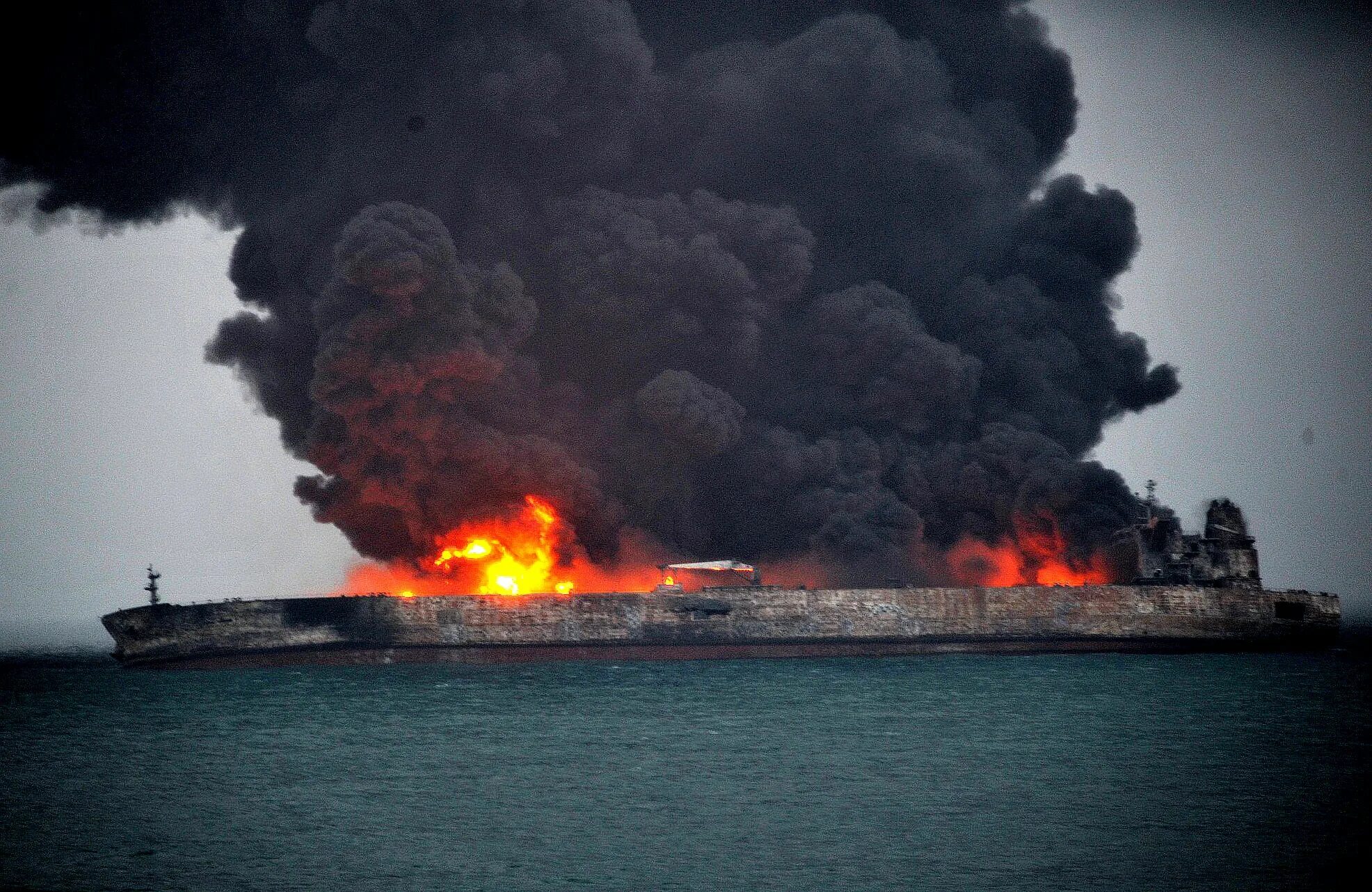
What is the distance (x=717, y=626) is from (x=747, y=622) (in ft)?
4.88

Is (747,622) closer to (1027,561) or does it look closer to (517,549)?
(517,549)

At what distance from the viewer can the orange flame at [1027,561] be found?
3408 inches

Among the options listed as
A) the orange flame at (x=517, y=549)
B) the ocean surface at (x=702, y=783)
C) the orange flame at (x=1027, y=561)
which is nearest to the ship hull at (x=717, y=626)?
the ocean surface at (x=702, y=783)

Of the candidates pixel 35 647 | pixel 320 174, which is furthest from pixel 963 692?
pixel 35 647

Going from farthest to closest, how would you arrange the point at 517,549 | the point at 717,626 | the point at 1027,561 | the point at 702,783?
the point at 1027,561
the point at 517,549
the point at 717,626
the point at 702,783

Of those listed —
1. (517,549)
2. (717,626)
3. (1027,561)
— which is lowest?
(717,626)

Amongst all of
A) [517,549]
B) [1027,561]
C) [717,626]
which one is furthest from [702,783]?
[1027,561]

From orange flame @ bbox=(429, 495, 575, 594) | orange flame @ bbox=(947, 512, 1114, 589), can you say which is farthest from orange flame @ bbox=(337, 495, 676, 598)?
orange flame @ bbox=(947, 512, 1114, 589)

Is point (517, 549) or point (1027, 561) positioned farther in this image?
point (1027, 561)

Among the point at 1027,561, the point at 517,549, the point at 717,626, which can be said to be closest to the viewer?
the point at 717,626

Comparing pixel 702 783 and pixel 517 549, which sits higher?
pixel 517 549

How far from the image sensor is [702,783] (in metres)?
44.0

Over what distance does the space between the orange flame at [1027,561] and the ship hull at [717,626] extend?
6307 millimetres

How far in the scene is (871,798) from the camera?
4109 centimetres
